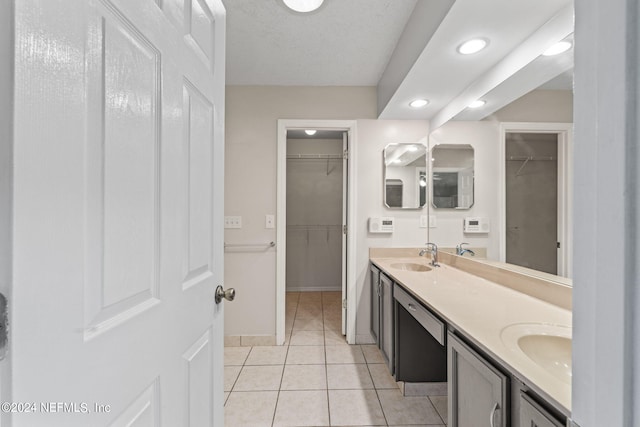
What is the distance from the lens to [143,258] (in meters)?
0.64

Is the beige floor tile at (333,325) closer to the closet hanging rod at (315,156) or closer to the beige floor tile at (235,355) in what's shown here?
the beige floor tile at (235,355)

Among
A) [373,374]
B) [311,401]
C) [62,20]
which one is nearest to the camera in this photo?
[62,20]

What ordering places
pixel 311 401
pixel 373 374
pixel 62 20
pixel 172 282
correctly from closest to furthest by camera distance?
pixel 62 20 → pixel 172 282 → pixel 311 401 → pixel 373 374

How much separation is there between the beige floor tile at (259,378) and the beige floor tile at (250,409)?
6 centimetres

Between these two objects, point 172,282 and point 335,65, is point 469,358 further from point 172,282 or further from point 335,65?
point 335,65

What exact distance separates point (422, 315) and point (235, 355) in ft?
5.77

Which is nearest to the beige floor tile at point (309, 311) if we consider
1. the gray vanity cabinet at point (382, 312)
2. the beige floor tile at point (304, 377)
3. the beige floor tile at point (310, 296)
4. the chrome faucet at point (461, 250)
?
the beige floor tile at point (310, 296)

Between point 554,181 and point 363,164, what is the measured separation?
5.28 feet

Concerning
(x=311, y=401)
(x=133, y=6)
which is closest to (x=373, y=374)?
(x=311, y=401)

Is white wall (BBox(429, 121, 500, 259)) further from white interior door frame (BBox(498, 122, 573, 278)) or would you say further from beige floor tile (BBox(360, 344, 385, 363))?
beige floor tile (BBox(360, 344, 385, 363))

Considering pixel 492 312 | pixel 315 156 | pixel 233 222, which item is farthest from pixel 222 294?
pixel 315 156

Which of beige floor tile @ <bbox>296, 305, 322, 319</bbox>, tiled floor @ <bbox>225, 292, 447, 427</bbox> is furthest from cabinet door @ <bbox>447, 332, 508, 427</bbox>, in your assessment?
beige floor tile @ <bbox>296, 305, 322, 319</bbox>

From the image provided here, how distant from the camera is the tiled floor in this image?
5.53 ft

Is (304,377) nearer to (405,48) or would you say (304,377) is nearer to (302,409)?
(302,409)
